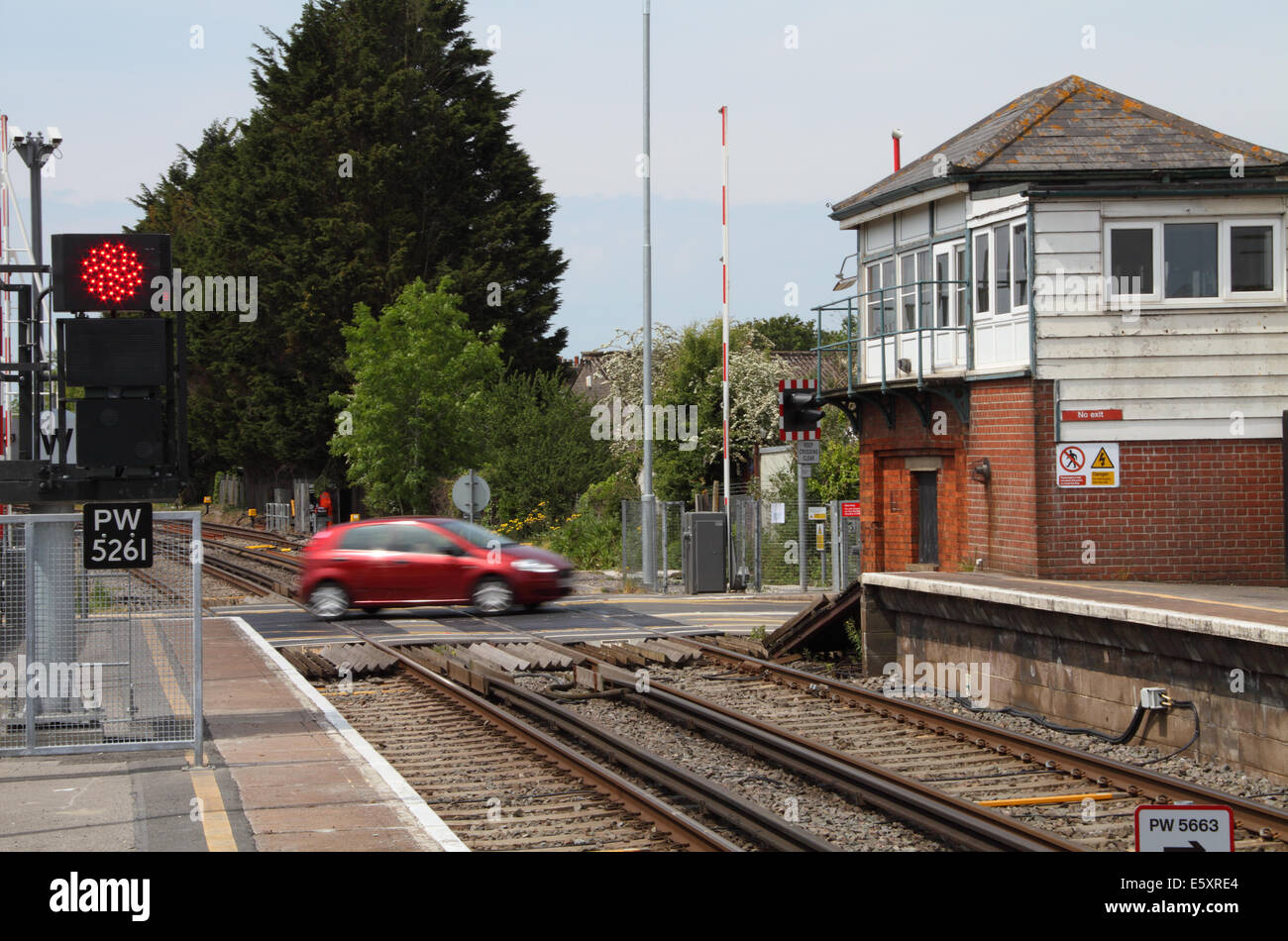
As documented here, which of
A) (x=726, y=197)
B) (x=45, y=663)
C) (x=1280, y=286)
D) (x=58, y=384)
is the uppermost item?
(x=726, y=197)

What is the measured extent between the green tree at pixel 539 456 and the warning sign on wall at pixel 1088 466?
21821mm

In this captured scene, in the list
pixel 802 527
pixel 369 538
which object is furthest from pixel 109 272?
pixel 802 527

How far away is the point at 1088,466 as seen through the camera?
16.6 metres

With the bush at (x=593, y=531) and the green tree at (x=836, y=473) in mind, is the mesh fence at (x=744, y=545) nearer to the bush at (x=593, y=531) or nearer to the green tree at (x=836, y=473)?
the green tree at (x=836, y=473)

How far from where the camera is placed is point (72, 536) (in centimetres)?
1068

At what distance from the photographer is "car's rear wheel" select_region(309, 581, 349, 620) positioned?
22781 mm

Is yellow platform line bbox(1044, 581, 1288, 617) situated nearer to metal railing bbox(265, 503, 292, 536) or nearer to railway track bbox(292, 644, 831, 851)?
railway track bbox(292, 644, 831, 851)

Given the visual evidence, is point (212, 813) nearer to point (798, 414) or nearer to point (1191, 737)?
point (1191, 737)

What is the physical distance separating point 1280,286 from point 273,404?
4228cm

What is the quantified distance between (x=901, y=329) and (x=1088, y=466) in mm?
5250

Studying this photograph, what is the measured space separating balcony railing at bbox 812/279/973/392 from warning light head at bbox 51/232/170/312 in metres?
10.9
